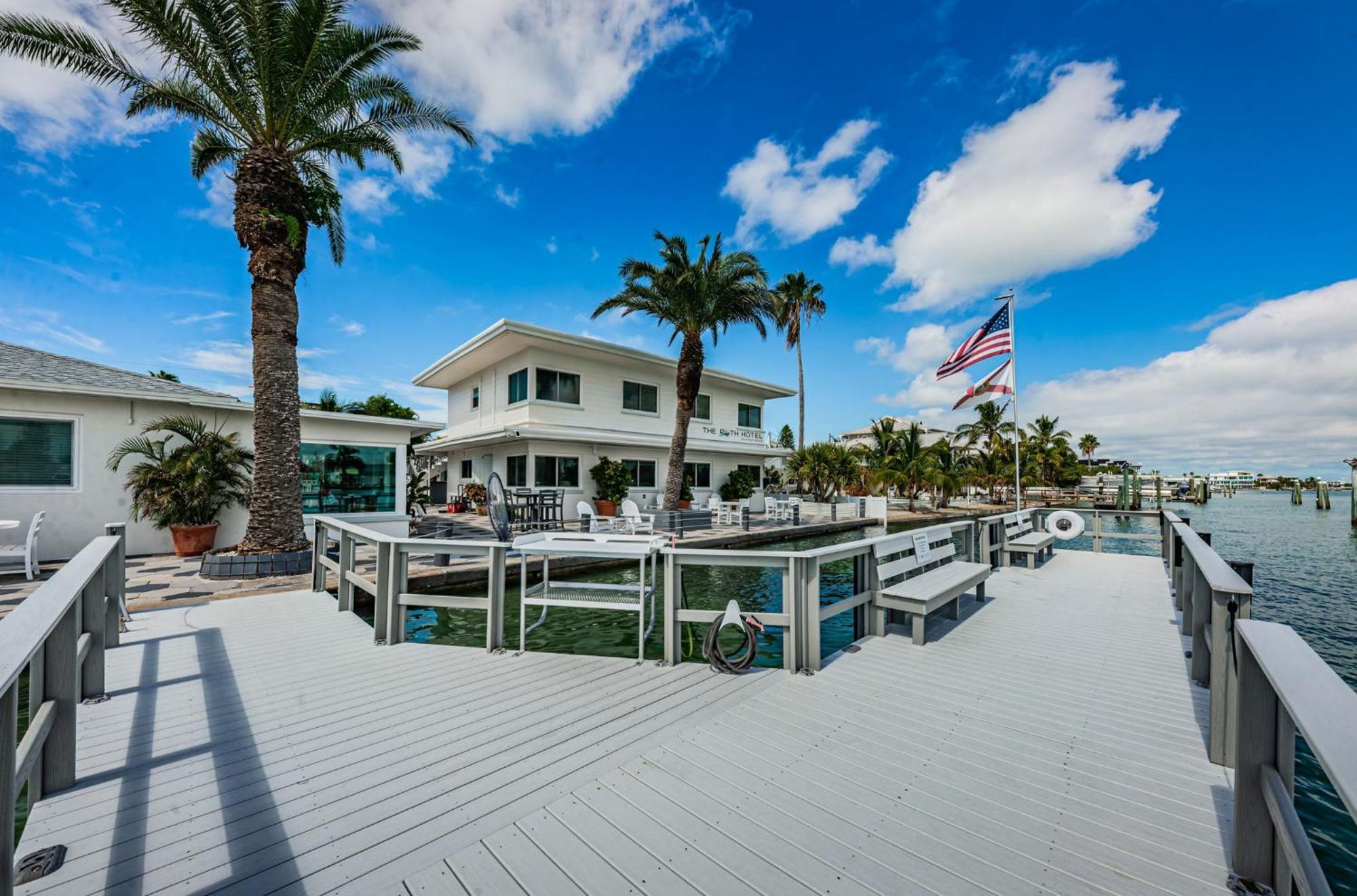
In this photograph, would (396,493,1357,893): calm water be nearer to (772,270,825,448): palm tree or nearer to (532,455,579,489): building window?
(532,455,579,489): building window

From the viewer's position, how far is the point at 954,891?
6.27ft

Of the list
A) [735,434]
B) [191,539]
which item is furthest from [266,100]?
[735,434]

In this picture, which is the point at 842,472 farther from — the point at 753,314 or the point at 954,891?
the point at 954,891

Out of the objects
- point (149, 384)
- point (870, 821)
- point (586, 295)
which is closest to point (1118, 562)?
point (870, 821)

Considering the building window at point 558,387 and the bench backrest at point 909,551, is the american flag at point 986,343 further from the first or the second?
the building window at point 558,387

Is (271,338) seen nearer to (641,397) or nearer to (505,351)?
(505,351)

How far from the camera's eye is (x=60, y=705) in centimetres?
249

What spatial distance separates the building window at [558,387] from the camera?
17156mm

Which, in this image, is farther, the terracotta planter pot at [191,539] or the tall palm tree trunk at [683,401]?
the tall palm tree trunk at [683,401]

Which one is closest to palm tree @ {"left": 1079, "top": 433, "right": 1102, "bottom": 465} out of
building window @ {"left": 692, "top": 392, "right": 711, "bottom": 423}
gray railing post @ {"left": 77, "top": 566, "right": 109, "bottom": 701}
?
building window @ {"left": 692, "top": 392, "right": 711, "bottom": 423}

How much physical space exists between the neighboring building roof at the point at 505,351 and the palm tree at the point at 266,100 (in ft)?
19.8

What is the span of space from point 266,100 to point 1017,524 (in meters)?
15.0

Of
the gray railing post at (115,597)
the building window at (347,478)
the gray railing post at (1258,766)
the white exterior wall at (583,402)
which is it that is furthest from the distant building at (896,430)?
the gray railing post at (1258,766)

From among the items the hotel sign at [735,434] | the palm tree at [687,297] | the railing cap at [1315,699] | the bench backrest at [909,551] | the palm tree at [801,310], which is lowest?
the bench backrest at [909,551]
